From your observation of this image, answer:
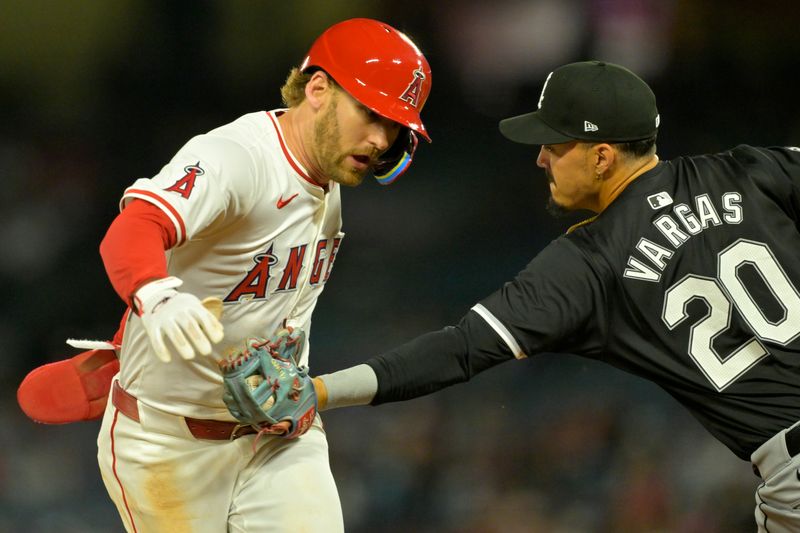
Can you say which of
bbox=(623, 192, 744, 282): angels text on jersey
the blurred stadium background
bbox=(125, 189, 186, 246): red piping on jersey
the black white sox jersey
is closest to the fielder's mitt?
the black white sox jersey

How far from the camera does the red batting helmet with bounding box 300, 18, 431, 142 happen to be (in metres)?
2.42

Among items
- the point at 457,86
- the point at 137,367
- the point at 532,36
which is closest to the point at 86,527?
the point at 137,367

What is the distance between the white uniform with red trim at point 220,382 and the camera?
2314 millimetres

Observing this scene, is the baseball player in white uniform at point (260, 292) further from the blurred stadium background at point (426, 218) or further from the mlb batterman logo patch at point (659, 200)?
the blurred stadium background at point (426, 218)

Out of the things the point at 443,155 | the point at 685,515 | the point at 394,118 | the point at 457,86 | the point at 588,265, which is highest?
the point at 394,118

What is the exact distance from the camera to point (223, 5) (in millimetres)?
4445

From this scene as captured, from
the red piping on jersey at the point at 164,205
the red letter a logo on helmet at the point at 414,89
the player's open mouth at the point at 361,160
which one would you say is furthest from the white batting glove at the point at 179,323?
the red letter a logo on helmet at the point at 414,89

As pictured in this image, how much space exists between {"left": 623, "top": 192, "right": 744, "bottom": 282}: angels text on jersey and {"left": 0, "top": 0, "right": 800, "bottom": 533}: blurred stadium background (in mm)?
2529

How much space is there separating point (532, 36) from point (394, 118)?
2.66 meters

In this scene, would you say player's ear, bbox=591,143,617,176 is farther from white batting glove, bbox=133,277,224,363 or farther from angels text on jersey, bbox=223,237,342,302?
white batting glove, bbox=133,277,224,363

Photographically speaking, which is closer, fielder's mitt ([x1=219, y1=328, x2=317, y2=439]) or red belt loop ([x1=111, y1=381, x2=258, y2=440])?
fielder's mitt ([x1=219, y1=328, x2=317, y2=439])

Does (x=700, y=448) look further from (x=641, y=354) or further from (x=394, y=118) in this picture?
(x=394, y=118)

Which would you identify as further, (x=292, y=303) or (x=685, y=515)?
(x=685, y=515)

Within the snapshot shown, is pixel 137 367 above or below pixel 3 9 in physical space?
below
